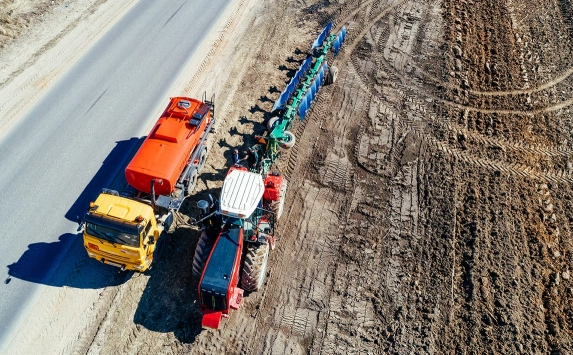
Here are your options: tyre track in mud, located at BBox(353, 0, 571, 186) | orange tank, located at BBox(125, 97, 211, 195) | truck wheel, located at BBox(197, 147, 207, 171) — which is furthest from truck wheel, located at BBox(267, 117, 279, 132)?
tyre track in mud, located at BBox(353, 0, 571, 186)

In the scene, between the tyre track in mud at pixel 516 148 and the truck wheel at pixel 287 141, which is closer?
the truck wheel at pixel 287 141

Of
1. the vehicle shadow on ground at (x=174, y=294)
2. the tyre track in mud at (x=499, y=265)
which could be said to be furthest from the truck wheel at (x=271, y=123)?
the tyre track in mud at (x=499, y=265)

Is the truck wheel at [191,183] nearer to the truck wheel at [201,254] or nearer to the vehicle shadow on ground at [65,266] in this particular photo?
the truck wheel at [201,254]

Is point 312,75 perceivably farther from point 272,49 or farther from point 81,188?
point 81,188

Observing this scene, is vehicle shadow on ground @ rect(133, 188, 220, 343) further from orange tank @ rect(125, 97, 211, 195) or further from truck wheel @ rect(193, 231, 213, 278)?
orange tank @ rect(125, 97, 211, 195)

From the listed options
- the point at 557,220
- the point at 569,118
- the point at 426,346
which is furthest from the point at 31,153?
the point at 569,118
